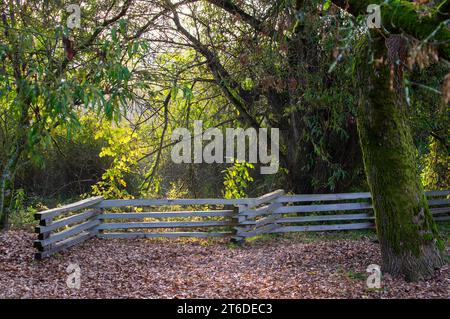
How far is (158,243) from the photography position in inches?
346

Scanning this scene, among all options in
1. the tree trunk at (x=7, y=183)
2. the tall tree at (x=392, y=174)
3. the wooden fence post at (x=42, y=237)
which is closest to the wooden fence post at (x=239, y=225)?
the tall tree at (x=392, y=174)

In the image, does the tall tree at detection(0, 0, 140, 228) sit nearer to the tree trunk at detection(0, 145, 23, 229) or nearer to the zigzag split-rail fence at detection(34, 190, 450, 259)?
the tree trunk at detection(0, 145, 23, 229)

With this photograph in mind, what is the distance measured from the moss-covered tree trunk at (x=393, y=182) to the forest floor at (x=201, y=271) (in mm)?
270

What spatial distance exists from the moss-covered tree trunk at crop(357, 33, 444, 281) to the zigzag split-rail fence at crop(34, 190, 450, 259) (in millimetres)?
2931

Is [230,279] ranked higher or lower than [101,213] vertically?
lower

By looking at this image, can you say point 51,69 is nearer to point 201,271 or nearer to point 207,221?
point 201,271

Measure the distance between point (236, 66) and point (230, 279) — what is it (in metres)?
4.48

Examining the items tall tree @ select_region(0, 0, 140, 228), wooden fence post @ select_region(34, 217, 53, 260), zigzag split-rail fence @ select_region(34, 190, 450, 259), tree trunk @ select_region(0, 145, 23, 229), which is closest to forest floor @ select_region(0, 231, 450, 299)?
wooden fence post @ select_region(34, 217, 53, 260)

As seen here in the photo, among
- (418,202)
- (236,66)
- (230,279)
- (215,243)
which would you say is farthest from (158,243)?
(418,202)

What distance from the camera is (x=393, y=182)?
21.7ft

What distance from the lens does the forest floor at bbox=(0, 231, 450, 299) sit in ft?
20.0

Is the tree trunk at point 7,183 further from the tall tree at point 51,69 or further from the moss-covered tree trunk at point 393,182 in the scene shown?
the moss-covered tree trunk at point 393,182

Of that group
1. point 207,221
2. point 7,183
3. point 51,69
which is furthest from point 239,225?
point 51,69

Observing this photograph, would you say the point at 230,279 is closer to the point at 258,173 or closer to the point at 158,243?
the point at 158,243
